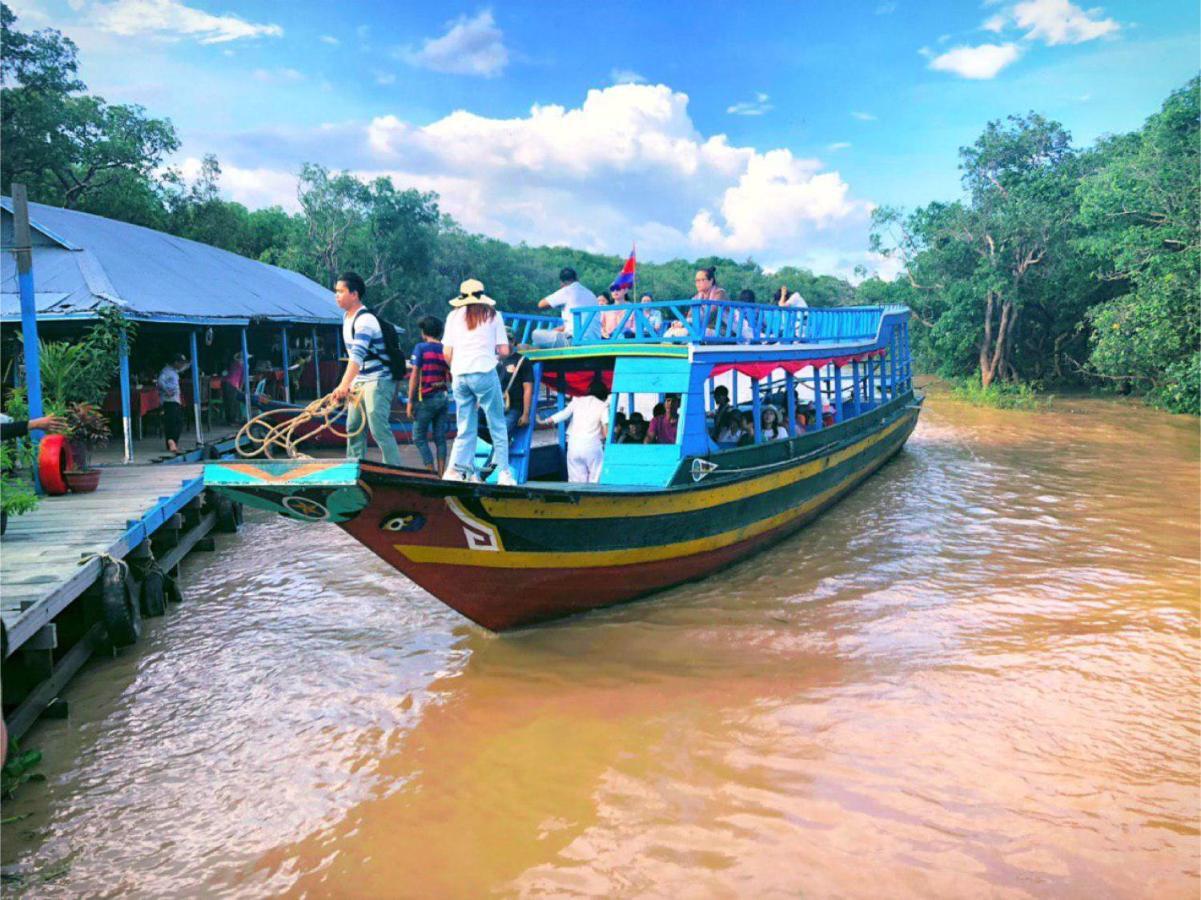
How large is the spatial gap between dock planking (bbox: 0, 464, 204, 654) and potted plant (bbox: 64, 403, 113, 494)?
15 cm

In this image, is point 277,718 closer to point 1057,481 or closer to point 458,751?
point 458,751

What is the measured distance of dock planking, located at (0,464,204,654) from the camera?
5125 mm

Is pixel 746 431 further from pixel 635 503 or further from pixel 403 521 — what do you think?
pixel 403 521

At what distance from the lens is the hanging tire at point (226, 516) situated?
10172 mm

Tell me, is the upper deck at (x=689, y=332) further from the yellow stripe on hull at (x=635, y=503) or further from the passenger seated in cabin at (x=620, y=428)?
the yellow stripe on hull at (x=635, y=503)

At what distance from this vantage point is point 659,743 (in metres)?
4.99

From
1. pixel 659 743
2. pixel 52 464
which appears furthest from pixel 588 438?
pixel 52 464

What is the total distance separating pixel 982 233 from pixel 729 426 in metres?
19.6

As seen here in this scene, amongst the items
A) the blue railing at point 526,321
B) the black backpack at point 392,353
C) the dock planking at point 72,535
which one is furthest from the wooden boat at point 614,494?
the dock planking at point 72,535

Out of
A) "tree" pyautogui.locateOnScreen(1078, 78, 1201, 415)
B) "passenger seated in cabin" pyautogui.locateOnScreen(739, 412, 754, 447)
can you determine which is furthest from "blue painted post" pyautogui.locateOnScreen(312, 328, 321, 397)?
"tree" pyautogui.locateOnScreen(1078, 78, 1201, 415)

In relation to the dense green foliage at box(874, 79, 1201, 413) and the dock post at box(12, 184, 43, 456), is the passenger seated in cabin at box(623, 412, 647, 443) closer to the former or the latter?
the dock post at box(12, 184, 43, 456)

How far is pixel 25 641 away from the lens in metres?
4.91

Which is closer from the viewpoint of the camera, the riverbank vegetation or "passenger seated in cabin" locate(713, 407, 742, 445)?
"passenger seated in cabin" locate(713, 407, 742, 445)

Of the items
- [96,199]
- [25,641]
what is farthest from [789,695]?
[96,199]
